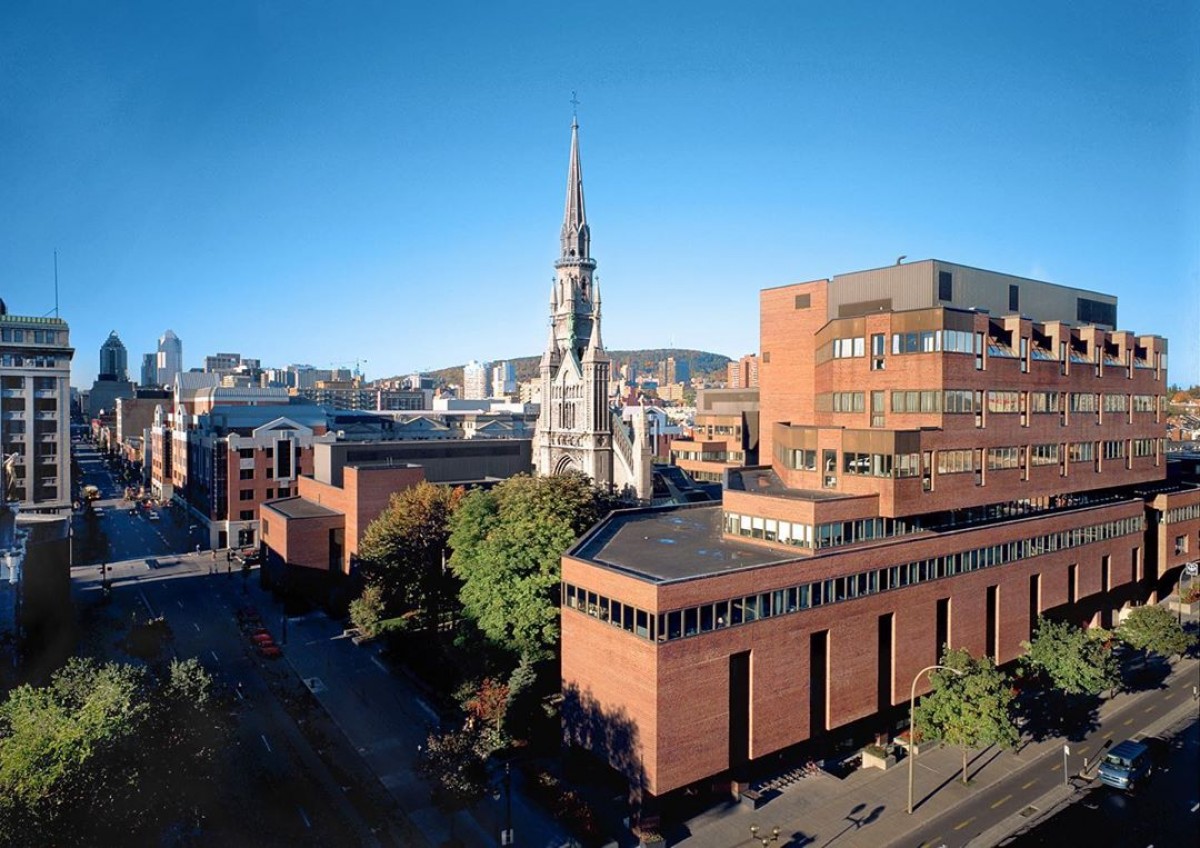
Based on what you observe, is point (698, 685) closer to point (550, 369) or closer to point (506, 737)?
point (506, 737)

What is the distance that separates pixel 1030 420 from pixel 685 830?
33.6m

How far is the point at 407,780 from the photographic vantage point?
35.9 m

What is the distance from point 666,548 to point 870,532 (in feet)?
36.4

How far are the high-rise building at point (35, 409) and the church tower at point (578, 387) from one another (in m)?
44.3

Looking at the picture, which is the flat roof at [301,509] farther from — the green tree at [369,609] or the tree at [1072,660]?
the tree at [1072,660]

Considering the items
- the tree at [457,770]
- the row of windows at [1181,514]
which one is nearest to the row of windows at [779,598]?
the tree at [457,770]

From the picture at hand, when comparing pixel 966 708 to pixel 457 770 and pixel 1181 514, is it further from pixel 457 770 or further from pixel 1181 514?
pixel 1181 514

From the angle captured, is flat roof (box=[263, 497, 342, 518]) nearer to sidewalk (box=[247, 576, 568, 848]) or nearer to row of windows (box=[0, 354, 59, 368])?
sidewalk (box=[247, 576, 568, 848])

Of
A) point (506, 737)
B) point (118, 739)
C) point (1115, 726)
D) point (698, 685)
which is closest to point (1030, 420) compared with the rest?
point (1115, 726)

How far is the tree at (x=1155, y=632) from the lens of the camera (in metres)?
49.2

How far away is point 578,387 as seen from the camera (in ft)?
283

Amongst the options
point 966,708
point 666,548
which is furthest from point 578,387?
point 966,708

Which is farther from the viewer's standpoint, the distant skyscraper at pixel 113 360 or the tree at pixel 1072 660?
the distant skyscraper at pixel 113 360

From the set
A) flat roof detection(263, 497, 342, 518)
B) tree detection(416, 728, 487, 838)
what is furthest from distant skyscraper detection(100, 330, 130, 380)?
tree detection(416, 728, 487, 838)
